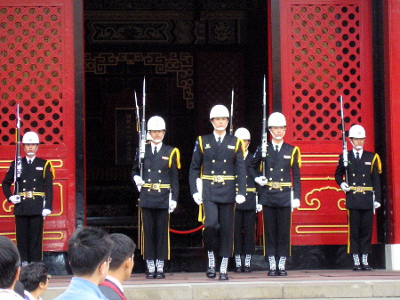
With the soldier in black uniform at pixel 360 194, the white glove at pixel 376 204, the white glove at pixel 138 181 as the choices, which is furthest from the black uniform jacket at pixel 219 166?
the white glove at pixel 376 204

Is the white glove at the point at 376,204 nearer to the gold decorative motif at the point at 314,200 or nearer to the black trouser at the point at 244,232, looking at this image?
the gold decorative motif at the point at 314,200

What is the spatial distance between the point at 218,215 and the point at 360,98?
2.74m

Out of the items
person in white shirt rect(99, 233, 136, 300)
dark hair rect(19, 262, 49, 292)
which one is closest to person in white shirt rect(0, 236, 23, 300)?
person in white shirt rect(99, 233, 136, 300)

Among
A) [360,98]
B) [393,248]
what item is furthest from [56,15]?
[393,248]

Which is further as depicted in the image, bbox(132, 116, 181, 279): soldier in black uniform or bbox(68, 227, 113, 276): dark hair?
bbox(132, 116, 181, 279): soldier in black uniform

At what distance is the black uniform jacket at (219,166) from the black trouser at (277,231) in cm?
69

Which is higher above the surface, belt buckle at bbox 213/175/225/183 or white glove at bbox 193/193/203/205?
belt buckle at bbox 213/175/225/183

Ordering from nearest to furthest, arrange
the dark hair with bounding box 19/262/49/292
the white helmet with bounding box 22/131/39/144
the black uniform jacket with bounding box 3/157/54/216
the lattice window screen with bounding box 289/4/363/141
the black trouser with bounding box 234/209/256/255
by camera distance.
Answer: the dark hair with bounding box 19/262/49/292 < the black uniform jacket with bounding box 3/157/54/216 < the white helmet with bounding box 22/131/39/144 < the black trouser with bounding box 234/209/256/255 < the lattice window screen with bounding box 289/4/363/141

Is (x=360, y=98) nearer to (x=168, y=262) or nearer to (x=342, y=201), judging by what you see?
(x=342, y=201)

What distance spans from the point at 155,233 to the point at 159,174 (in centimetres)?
66

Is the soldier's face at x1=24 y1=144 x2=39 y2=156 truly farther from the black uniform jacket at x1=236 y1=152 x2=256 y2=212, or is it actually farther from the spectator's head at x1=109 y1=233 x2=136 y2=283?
the spectator's head at x1=109 y1=233 x2=136 y2=283

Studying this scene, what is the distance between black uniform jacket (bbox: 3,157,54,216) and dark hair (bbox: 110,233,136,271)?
5.88 meters

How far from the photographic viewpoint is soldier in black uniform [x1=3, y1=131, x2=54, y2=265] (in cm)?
1055

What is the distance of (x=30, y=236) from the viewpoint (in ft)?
34.8
